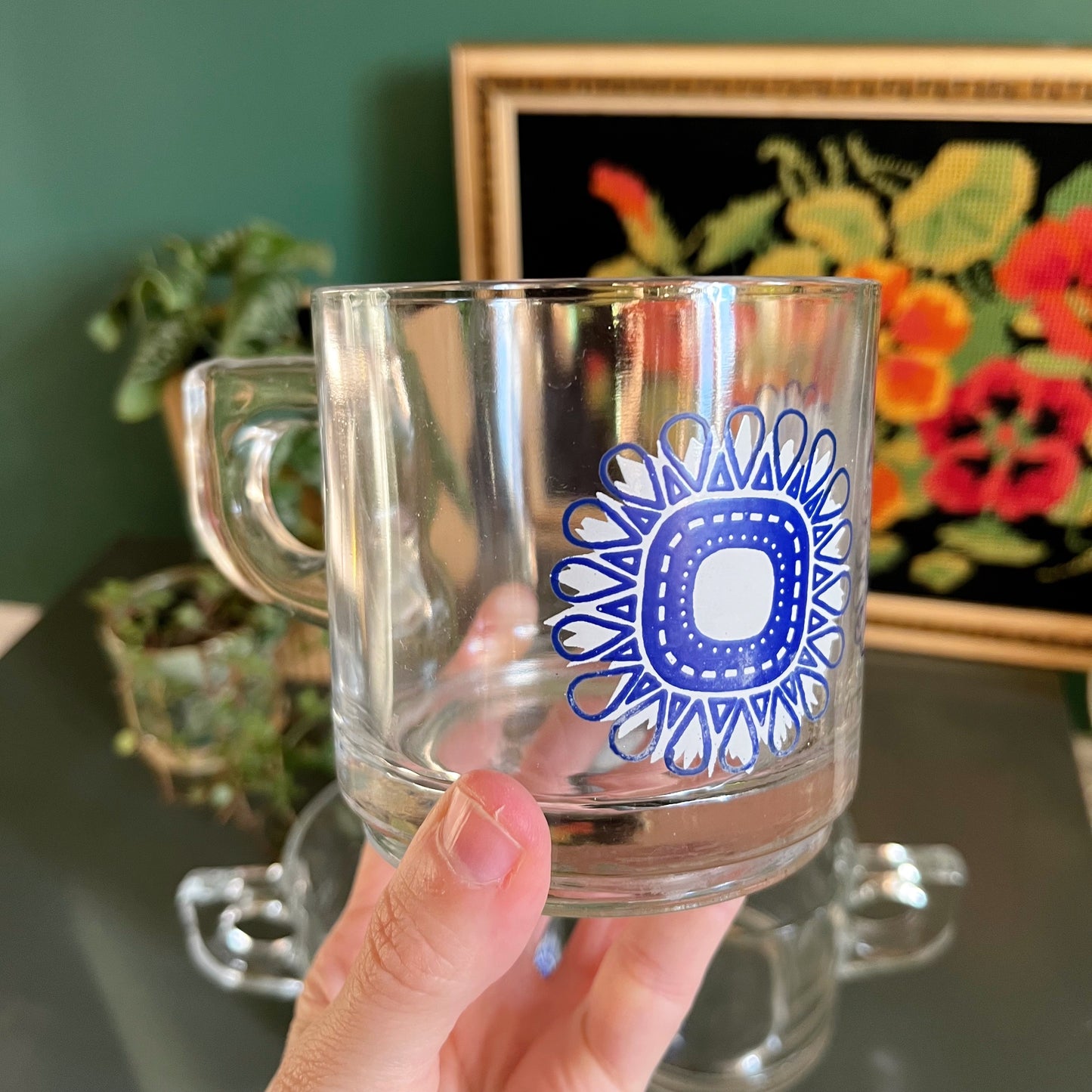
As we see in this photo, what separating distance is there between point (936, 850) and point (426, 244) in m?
0.56

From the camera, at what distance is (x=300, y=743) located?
0.65m

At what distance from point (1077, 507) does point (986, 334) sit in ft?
0.47

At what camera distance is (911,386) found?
0.61 meters

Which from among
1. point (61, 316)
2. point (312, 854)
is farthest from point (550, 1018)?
point (61, 316)

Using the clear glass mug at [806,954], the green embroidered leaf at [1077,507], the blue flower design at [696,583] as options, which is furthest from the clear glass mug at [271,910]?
the green embroidered leaf at [1077,507]

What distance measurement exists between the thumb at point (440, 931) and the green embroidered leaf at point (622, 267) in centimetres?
46

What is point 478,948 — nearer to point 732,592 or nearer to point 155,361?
point 732,592

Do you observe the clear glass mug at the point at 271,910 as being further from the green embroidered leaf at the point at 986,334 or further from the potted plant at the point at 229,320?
the green embroidered leaf at the point at 986,334

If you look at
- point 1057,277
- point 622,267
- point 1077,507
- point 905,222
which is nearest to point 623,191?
point 622,267

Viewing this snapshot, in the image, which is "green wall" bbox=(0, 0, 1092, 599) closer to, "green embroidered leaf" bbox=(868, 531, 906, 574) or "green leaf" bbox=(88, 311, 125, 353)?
"green leaf" bbox=(88, 311, 125, 353)

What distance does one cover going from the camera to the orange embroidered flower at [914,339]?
59cm

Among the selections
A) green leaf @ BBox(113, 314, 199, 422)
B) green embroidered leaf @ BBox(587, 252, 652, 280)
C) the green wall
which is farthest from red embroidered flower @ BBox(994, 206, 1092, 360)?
green leaf @ BBox(113, 314, 199, 422)

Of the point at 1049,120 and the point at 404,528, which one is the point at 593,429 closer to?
the point at 404,528

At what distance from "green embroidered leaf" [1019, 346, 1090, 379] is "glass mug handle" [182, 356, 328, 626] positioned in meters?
0.48
